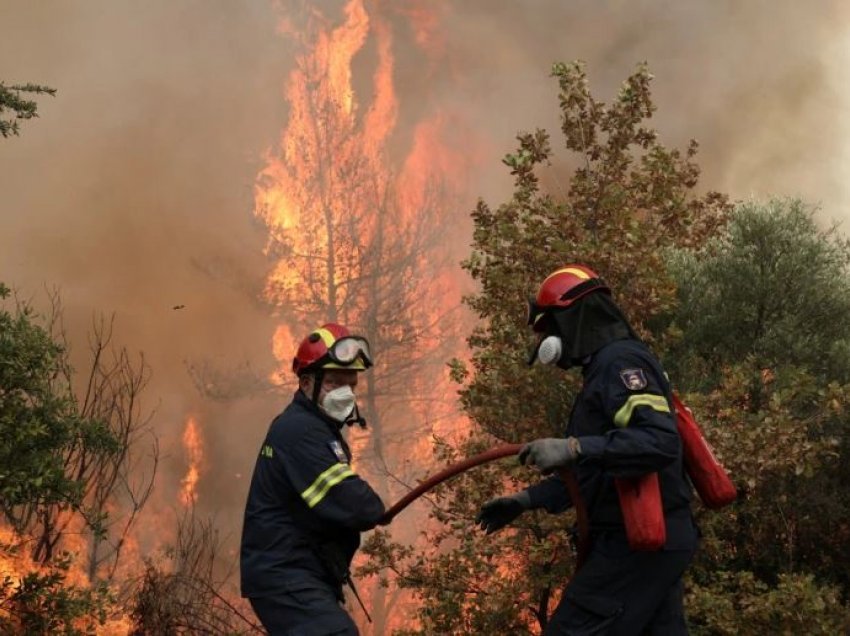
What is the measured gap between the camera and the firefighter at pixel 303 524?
10.8 feet

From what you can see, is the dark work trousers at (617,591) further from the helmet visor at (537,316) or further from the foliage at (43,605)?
the foliage at (43,605)

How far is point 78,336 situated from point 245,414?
206 inches

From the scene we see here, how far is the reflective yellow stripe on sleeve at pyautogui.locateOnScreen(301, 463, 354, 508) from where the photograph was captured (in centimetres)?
328

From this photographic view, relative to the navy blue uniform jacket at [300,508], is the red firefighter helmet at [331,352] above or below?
above

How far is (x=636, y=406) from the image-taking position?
115 inches

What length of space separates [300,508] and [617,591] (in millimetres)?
1260

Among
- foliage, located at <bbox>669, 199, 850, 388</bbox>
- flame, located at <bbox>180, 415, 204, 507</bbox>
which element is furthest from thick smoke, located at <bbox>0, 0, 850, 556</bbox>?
foliage, located at <bbox>669, 199, 850, 388</bbox>

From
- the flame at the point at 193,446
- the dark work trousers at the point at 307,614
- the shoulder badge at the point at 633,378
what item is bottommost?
the dark work trousers at the point at 307,614

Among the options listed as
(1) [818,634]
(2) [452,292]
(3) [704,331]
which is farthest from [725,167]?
(1) [818,634]

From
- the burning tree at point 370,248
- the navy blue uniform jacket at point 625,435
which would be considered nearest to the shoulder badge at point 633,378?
the navy blue uniform jacket at point 625,435

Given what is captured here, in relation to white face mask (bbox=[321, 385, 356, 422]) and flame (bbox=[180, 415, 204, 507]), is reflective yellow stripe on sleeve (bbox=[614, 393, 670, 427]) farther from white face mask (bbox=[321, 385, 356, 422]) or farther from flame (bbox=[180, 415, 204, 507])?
flame (bbox=[180, 415, 204, 507])

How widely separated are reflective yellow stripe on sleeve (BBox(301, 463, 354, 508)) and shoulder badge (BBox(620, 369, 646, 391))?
3.68ft

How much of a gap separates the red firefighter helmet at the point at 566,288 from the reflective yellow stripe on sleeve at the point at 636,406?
1.59 ft

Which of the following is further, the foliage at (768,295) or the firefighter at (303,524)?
the foliage at (768,295)
